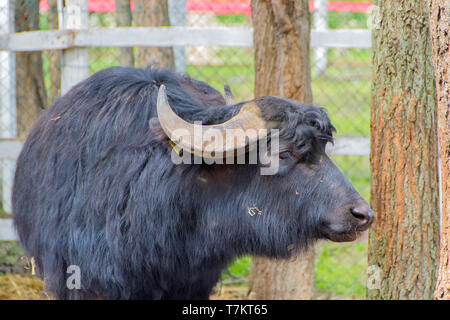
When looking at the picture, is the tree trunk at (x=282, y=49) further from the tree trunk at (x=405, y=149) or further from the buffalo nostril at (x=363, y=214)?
→ the buffalo nostril at (x=363, y=214)

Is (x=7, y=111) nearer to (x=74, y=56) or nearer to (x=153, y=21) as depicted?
(x=74, y=56)

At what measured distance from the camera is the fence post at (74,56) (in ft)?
17.5

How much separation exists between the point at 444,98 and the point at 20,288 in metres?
4.76

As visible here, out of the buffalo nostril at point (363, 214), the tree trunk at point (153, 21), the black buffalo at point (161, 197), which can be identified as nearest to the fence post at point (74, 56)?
the tree trunk at point (153, 21)

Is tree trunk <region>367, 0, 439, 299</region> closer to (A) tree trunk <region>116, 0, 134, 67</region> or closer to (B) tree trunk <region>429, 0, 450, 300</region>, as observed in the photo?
(B) tree trunk <region>429, 0, 450, 300</region>

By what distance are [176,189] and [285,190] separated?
0.72 metres

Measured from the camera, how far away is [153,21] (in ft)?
20.7

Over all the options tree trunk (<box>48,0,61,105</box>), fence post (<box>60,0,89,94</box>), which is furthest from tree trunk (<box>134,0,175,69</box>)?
tree trunk (<box>48,0,61,105</box>)

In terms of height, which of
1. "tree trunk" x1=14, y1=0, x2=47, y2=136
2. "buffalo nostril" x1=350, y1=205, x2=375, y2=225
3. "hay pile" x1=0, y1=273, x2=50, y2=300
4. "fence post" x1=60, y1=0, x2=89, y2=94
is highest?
"fence post" x1=60, y1=0, x2=89, y2=94

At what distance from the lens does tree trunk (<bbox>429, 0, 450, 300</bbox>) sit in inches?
111

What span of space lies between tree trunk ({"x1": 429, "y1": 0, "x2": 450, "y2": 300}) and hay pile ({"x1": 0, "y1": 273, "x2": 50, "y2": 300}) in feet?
13.4

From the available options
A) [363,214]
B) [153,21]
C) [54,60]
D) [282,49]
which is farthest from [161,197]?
[54,60]

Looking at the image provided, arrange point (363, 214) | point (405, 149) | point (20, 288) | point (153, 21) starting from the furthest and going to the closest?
point (153, 21), point (20, 288), point (405, 149), point (363, 214)
